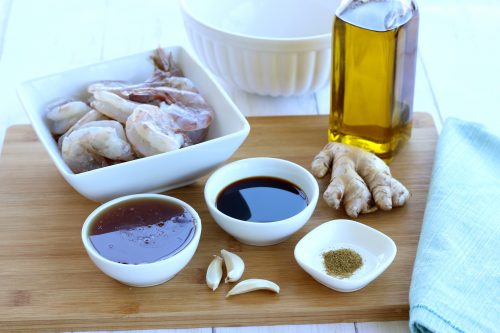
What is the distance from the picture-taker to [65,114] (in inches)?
74.4

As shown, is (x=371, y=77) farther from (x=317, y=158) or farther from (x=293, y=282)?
(x=293, y=282)

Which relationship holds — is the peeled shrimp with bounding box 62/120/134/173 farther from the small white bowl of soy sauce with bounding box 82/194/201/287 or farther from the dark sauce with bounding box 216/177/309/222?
the dark sauce with bounding box 216/177/309/222

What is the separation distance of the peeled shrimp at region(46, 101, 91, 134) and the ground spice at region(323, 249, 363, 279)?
667mm

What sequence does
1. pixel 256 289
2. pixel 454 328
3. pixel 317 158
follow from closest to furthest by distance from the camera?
1. pixel 454 328
2. pixel 256 289
3. pixel 317 158

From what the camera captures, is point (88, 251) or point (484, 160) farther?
point (484, 160)

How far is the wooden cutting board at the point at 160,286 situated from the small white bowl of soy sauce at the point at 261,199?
6 cm

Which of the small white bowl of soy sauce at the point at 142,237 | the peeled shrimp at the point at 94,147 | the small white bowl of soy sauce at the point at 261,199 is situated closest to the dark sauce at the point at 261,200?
the small white bowl of soy sauce at the point at 261,199

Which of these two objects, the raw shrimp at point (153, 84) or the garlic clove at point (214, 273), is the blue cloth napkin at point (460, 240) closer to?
the garlic clove at point (214, 273)

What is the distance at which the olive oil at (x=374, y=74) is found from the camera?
1823 mm

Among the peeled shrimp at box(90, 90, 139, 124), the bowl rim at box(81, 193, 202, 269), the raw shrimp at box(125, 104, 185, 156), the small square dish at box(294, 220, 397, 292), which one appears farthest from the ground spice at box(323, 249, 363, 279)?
the peeled shrimp at box(90, 90, 139, 124)

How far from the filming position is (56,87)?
6.50 ft

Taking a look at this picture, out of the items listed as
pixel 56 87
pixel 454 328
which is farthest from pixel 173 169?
pixel 454 328

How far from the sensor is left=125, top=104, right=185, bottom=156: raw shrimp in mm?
1732

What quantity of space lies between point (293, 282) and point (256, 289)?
8cm
